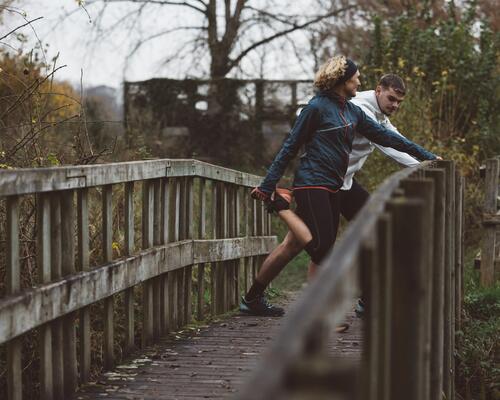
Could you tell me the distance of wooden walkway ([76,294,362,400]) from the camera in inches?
196

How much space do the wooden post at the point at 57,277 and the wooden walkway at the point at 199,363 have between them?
0.51 ft

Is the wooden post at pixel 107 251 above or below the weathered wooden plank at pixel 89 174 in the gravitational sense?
below

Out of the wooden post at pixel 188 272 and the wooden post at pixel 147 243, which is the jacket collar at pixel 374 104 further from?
the wooden post at pixel 147 243

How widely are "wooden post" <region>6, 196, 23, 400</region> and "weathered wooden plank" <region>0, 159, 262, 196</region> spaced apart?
0.28 ft

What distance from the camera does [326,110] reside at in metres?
6.35

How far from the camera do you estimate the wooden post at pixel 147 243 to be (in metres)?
6.29

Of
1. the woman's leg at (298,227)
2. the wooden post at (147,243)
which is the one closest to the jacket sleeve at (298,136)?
the woman's leg at (298,227)

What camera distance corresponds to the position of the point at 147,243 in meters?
6.30

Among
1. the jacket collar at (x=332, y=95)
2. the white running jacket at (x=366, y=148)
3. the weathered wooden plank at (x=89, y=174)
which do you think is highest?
the jacket collar at (x=332, y=95)

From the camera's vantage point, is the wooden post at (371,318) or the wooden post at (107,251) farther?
the wooden post at (107,251)

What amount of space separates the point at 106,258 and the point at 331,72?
1.83 m

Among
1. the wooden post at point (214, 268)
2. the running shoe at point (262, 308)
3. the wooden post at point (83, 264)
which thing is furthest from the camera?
the wooden post at point (214, 268)

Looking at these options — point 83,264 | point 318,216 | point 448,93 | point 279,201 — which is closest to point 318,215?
point 318,216

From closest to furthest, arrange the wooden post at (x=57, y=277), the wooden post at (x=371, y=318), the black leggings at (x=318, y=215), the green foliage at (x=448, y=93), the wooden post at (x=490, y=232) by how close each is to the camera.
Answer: the wooden post at (x=371, y=318)
the wooden post at (x=57, y=277)
the black leggings at (x=318, y=215)
the wooden post at (x=490, y=232)
the green foliage at (x=448, y=93)
